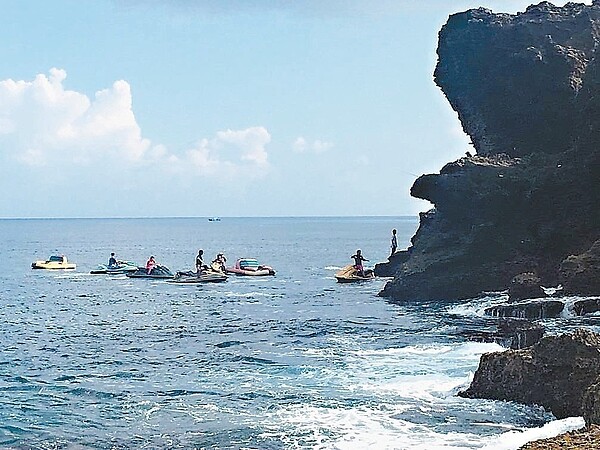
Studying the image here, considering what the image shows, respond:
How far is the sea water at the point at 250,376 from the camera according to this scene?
63.6ft

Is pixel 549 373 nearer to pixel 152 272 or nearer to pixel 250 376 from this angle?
pixel 250 376

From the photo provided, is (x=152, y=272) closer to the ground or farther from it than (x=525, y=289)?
closer to the ground

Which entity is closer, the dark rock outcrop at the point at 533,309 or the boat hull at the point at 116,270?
the dark rock outcrop at the point at 533,309

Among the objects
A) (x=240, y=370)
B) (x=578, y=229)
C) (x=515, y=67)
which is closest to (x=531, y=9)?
(x=515, y=67)

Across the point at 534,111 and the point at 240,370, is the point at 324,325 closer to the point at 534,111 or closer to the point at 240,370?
the point at 240,370

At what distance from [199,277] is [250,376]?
129 feet

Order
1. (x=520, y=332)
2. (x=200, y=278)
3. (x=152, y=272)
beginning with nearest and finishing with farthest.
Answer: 1. (x=520, y=332)
2. (x=200, y=278)
3. (x=152, y=272)

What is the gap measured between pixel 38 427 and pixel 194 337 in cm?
1579

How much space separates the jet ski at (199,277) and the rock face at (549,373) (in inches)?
1773

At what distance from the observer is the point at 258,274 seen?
73.2m

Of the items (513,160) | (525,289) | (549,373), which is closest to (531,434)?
(549,373)

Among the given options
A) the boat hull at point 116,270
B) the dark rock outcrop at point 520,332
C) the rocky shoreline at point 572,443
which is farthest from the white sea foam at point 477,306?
the boat hull at point 116,270

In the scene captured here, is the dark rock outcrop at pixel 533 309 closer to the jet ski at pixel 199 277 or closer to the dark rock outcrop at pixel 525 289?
the dark rock outcrop at pixel 525 289

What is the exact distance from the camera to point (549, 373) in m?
20.2
